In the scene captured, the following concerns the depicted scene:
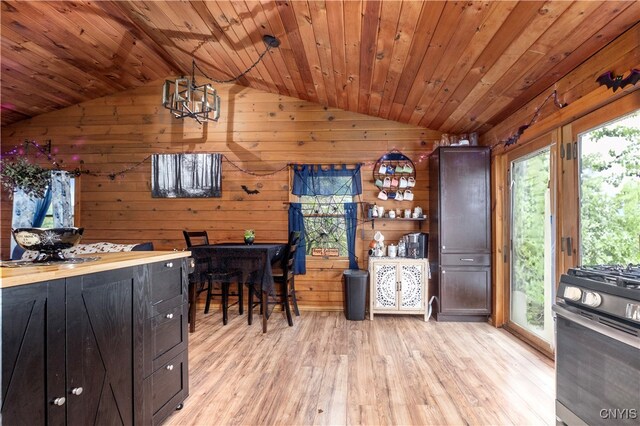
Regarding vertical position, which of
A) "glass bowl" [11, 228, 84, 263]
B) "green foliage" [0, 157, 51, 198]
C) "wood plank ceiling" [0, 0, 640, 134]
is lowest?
"glass bowl" [11, 228, 84, 263]

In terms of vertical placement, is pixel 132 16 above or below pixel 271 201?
above

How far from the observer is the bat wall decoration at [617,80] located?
184 cm

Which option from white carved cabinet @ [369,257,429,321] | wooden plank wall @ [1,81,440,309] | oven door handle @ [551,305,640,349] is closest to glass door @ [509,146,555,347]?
white carved cabinet @ [369,257,429,321]

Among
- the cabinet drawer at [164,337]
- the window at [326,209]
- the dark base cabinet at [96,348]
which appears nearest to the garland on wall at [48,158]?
the window at [326,209]

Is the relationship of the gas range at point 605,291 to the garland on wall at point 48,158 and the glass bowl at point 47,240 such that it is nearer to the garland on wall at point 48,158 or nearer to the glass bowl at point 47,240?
the glass bowl at point 47,240

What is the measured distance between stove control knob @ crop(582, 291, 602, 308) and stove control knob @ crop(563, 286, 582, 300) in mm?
35

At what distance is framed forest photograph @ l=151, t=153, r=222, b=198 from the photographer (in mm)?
4594

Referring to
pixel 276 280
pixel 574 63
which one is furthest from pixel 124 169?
pixel 574 63

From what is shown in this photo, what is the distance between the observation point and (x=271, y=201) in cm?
453

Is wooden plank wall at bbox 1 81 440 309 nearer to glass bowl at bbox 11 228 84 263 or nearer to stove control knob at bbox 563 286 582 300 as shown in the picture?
stove control knob at bbox 563 286 582 300

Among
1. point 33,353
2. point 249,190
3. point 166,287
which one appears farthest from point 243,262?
point 33,353

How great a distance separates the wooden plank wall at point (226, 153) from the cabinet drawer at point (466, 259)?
2.31 ft

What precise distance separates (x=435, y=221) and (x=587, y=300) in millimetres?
2558

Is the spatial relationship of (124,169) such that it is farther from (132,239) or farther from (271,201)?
(271,201)
